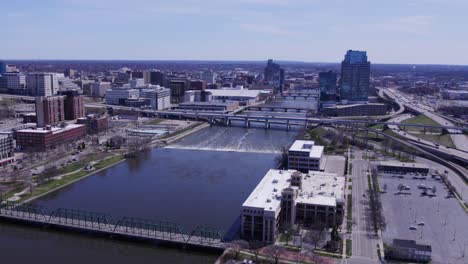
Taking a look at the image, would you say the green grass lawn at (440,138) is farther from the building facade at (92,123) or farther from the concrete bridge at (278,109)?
the building facade at (92,123)

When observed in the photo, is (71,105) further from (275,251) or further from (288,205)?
(275,251)

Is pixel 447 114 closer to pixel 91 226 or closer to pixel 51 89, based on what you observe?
pixel 91 226

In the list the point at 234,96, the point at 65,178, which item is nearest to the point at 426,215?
the point at 65,178

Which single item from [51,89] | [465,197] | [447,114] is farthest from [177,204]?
[51,89]

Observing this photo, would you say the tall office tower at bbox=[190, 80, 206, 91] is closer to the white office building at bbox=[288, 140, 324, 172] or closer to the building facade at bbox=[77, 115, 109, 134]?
the building facade at bbox=[77, 115, 109, 134]

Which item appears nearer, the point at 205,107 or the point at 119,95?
the point at 205,107

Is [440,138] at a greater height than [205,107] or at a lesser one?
lesser

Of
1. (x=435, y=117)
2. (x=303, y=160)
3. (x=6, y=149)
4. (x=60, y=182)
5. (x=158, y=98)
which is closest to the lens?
(x=60, y=182)
